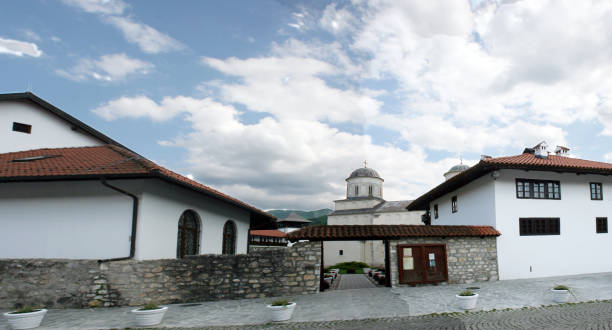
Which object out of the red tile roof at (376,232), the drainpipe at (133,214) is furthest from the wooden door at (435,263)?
the drainpipe at (133,214)

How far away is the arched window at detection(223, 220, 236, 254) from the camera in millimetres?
15875

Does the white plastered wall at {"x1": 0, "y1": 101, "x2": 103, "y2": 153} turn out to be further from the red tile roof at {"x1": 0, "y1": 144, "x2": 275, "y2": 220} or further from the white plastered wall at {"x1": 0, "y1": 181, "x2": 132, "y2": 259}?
the white plastered wall at {"x1": 0, "y1": 181, "x2": 132, "y2": 259}

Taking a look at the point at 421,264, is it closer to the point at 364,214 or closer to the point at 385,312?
the point at 385,312

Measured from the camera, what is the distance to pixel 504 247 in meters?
15.5

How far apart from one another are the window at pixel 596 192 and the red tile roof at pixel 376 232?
19.5 ft

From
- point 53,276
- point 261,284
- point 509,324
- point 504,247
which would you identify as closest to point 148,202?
point 53,276

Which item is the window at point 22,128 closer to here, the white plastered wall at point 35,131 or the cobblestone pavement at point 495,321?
the white plastered wall at point 35,131

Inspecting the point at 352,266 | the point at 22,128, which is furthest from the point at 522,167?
the point at 352,266

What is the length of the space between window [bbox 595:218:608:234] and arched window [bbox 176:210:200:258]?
17303mm

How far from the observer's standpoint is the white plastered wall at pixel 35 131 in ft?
49.4

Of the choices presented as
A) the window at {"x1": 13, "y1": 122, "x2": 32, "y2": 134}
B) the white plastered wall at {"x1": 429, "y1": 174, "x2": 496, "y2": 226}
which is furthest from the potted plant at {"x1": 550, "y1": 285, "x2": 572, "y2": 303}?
the window at {"x1": 13, "y1": 122, "x2": 32, "y2": 134}

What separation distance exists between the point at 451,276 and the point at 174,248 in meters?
10.1

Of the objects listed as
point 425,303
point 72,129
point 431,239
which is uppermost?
point 72,129

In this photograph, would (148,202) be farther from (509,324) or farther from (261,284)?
(509,324)
